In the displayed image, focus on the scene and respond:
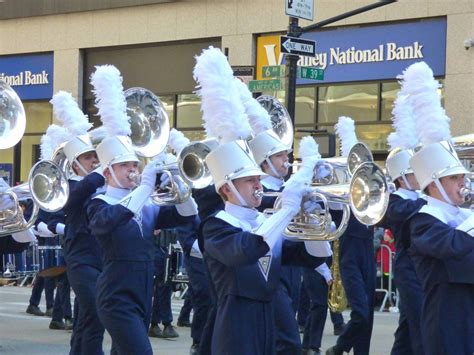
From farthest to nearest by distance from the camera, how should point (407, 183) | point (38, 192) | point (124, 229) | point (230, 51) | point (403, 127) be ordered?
point (230, 51) → point (403, 127) → point (38, 192) → point (407, 183) → point (124, 229)

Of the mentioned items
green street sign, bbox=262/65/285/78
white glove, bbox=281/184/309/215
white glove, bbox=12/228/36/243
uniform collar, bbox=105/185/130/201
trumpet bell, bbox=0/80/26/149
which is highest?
green street sign, bbox=262/65/285/78

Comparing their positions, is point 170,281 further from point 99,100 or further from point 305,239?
point 305,239

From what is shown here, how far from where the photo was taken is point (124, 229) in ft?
23.0

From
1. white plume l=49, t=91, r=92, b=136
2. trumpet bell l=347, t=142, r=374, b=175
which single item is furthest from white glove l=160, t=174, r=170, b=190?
trumpet bell l=347, t=142, r=374, b=175

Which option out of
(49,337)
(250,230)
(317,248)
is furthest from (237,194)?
(49,337)

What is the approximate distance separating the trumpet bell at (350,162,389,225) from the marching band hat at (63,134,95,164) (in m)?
2.78

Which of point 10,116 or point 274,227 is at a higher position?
point 10,116

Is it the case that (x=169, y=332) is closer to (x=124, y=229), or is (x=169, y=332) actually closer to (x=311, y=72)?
(x=124, y=229)

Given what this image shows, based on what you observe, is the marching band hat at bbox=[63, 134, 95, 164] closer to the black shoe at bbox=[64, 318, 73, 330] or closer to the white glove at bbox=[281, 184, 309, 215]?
the white glove at bbox=[281, 184, 309, 215]

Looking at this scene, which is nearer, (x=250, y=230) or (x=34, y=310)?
(x=250, y=230)

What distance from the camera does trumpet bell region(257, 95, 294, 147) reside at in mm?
9617

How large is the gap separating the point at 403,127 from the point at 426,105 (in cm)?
187

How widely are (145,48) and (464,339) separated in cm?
1773

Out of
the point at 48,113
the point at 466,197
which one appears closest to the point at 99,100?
the point at 466,197
